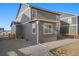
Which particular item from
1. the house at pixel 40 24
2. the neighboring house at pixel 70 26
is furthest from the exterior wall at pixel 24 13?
the neighboring house at pixel 70 26

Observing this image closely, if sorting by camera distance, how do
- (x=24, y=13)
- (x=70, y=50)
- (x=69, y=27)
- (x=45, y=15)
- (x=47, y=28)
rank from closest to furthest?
A: (x=70, y=50)
(x=69, y=27)
(x=47, y=28)
(x=45, y=15)
(x=24, y=13)

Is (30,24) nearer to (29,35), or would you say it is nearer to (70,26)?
(29,35)

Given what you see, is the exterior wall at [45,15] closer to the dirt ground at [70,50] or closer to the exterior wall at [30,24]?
Answer: the exterior wall at [30,24]

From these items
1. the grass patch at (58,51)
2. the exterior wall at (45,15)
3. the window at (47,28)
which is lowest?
the grass patch at (58,51)

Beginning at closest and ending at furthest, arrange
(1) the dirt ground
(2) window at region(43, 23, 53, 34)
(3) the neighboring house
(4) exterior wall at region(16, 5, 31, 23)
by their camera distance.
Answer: (1) the dirt ground < (3) the neighboring house < (2) window at region(43, 23, 53, 34) < (4) exterior wall at region(16, 5, 31, 23)

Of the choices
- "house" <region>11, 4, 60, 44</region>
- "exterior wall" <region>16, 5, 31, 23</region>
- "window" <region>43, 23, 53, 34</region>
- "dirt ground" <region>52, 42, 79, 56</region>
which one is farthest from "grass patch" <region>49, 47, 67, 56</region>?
"exterior wall" <region>16, 5, 31, 23</region>

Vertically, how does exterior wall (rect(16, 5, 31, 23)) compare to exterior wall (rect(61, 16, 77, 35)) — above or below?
above

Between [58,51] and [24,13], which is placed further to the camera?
[24,13]

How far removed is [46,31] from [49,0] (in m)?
2.41

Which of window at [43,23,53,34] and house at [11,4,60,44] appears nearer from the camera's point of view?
house at [11,4,60,44]

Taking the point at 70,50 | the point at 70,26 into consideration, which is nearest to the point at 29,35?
the point at 70,26

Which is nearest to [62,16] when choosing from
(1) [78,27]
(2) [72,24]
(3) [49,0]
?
(2) [72,24]

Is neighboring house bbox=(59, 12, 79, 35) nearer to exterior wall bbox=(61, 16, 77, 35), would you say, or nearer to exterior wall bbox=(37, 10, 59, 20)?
exterior wall bbox=(61, 16, 77, 35)

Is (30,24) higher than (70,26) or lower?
higher
